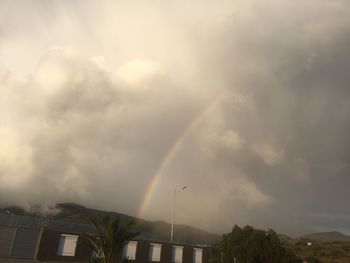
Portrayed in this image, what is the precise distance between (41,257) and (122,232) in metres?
14.9

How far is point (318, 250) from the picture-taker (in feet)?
291

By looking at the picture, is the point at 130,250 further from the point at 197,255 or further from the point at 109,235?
the point at 109,235

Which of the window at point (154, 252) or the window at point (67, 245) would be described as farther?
the window at point (154, 252)

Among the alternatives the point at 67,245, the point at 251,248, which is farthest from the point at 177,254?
the point at 67,245

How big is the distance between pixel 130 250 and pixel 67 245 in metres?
9.66

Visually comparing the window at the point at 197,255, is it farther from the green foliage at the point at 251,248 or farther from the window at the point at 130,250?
the window at the point at 130,250

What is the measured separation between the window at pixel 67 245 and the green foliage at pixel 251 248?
21490 millimetres

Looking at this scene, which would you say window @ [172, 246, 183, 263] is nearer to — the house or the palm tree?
the house

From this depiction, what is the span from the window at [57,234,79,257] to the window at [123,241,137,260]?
7723 mm

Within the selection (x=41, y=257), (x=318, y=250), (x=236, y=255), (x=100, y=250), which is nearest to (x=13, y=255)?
(x=41, y=257)

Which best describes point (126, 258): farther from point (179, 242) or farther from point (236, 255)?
point (236, 255)

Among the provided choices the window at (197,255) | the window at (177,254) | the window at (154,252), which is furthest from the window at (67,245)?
the window at (197,255)

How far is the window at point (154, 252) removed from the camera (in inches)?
2132

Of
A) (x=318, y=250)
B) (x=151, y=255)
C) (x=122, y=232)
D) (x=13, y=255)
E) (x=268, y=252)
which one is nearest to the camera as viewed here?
(x=122, y=232)
